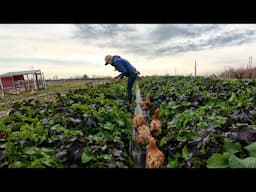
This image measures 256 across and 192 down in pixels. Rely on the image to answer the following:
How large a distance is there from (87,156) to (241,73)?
1550cm

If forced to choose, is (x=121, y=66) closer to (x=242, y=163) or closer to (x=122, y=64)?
(x=122, y=64)

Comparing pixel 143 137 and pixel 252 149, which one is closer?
pixel 252 149

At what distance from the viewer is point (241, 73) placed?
50.2 ft

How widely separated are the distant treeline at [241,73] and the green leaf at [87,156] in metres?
13.7

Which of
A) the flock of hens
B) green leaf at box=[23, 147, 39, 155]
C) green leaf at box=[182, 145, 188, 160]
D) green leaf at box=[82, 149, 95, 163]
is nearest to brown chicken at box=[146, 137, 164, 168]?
the flock of hens

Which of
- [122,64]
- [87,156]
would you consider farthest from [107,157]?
[122,64]

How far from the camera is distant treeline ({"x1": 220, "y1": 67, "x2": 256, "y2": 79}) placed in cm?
1405

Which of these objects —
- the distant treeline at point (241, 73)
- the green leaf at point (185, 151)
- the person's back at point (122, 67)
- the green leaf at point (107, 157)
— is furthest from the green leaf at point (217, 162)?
the distant treeline at point (241, 73)

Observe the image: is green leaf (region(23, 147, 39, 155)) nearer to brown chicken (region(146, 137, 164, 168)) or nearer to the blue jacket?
brown chicken (region(146, 137, 164, 168))

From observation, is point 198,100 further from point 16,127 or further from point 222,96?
point 16,127

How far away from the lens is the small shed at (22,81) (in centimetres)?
1775
